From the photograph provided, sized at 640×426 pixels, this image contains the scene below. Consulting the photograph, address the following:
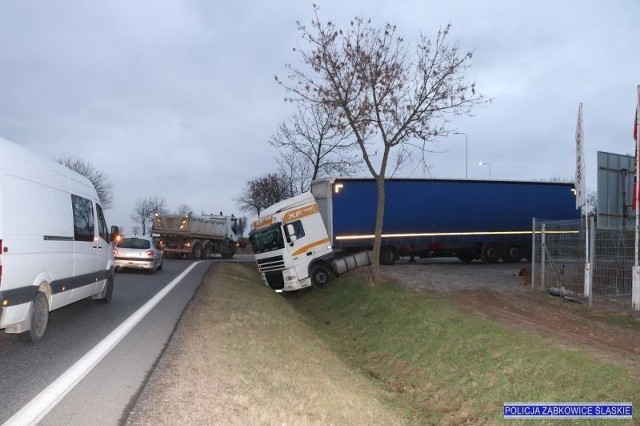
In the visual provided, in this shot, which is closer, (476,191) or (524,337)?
(524,337)

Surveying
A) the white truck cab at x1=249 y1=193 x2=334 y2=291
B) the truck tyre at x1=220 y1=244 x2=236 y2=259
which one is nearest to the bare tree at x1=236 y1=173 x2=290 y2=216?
the truck tyre at x1=220 y1=244 x2=236 y2=259

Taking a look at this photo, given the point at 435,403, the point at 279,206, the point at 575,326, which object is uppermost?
the point at 279,206

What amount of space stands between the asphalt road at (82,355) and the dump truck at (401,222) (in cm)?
750

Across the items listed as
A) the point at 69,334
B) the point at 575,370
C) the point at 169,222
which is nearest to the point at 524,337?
the point at 575,370

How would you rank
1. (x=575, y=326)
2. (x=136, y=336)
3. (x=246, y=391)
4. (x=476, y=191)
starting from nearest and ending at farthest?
(x=246, y=391)
(x=136, y=336)
(x=575, y=326)
(x=476, y=191)

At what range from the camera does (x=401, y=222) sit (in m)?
23.2

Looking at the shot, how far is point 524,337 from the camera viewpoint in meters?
8.26

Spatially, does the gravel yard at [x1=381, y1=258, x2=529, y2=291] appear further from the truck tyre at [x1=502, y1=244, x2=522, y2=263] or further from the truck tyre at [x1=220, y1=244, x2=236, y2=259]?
the truck tyre at [x1=220, y1=244, x2=236, y2=259]

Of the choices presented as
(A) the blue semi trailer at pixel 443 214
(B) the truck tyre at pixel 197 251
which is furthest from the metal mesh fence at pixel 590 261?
(B) the truck tyre at pixel 197 251

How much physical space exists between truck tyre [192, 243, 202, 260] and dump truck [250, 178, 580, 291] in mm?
14915

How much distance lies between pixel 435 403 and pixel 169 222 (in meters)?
30.6

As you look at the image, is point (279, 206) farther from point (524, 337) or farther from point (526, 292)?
point (524, 337)

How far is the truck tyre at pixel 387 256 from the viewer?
23219 millimetres

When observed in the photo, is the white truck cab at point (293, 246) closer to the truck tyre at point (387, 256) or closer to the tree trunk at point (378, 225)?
the tree trunk at point (378, 225)
